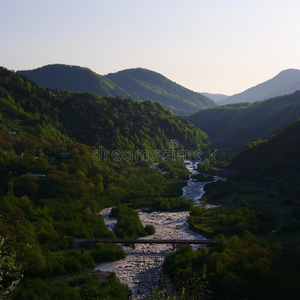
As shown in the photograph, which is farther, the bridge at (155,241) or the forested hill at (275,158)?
the forested hill at (275,158)

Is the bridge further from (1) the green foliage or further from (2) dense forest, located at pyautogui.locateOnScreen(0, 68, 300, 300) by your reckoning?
(1) the green foliage

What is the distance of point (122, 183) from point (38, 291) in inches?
3158

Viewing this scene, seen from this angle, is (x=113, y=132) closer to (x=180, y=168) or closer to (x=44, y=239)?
(x=180, y=168)

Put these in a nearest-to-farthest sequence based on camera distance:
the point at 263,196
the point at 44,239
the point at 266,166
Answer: the point at 44,239 → the point at 263,196 → the point at 266,166

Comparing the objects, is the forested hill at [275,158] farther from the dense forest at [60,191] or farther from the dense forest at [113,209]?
the dense forest at [60,191]

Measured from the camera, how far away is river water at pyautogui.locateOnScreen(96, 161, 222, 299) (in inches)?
2303

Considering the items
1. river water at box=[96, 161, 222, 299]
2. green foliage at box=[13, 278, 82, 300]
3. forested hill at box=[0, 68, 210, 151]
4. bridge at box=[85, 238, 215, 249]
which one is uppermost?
forested hill at box=[0, 68, 210, 151]

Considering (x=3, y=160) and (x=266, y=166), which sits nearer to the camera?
(x=3, y=160)

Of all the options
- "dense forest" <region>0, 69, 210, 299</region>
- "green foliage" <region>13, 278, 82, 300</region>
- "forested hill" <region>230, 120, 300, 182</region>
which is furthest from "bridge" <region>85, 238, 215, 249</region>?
"forested hill" <region>230, 120, 300, 182</region>

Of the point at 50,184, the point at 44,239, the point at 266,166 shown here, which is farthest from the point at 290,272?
the point at 266,166

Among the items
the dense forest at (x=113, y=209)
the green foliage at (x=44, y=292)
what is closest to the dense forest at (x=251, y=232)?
the dense forest at (x=113, y=209)

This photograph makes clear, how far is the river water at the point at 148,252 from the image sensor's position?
58500 mm

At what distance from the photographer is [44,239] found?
7481 centimetres

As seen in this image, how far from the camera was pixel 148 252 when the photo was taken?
7188 centimetres
